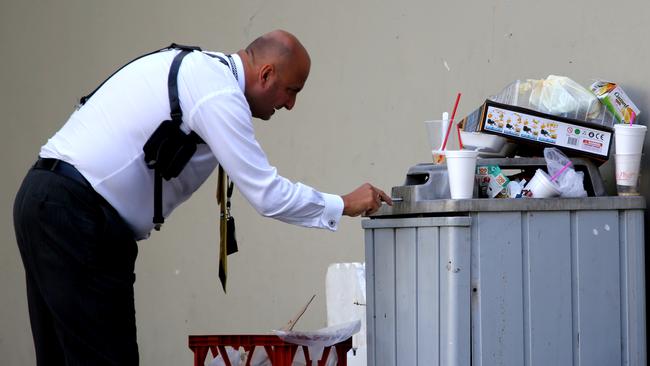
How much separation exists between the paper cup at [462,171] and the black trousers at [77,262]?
3.08 feet

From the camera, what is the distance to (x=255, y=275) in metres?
5.19

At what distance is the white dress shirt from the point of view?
2.99 metres

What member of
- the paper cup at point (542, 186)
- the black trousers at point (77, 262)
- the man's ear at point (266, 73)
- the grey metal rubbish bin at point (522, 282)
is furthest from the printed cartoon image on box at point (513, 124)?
the black trousers at point (77, 262)

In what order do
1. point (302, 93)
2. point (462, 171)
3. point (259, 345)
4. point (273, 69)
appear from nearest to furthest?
point (462, 171), point (273, 69), point (259, 345), point (302, 93)

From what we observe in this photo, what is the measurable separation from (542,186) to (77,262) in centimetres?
131

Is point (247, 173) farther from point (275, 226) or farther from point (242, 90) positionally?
point (275, 226)

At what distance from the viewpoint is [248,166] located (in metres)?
3.03

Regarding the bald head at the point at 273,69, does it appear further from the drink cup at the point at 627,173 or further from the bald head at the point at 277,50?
the drink cup at the point at 627,173

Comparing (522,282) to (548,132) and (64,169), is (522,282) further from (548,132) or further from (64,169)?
(64,169)

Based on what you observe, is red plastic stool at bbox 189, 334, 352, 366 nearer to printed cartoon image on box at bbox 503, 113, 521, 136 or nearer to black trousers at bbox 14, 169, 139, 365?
black trousers at bbox 14, 169, 139, 365

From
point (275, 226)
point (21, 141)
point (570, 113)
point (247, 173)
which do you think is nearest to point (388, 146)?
point (275, 226)

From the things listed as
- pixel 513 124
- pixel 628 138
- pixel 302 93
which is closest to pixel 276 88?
pixel 513 124

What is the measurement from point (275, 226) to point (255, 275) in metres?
0.27

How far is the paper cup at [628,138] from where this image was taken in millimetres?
3249
